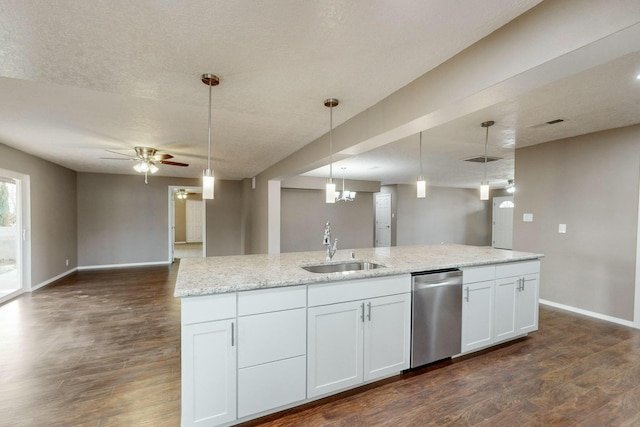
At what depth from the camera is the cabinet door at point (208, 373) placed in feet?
5.51

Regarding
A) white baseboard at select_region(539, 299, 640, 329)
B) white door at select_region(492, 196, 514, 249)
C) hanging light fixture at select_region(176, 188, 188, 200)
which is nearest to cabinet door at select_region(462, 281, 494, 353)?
white baseboard at select_region(539, 299, 640, 329)

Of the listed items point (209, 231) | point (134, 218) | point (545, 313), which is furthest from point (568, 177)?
point (134, 218)

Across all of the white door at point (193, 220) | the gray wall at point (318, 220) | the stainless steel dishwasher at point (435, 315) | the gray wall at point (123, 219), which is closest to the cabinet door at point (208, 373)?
the stainless steel dishwasher at point (435, 315)

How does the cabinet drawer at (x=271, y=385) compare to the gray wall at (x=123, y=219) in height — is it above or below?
below

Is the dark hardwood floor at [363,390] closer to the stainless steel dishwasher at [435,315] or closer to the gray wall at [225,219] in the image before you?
the stainless steel dishwasher at [435,315]

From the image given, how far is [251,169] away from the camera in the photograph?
6.25 metres

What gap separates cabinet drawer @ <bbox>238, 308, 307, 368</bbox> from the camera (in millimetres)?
1815

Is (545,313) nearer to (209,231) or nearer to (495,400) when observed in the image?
(495,400)

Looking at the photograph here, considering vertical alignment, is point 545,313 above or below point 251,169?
below

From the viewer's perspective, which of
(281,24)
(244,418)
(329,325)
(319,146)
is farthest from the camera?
(319,146)

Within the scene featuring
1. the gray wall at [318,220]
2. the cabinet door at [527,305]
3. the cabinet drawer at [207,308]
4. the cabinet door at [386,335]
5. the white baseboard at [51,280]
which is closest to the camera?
the cabinet drawer at [207,308]

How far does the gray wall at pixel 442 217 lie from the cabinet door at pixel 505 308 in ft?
20.2

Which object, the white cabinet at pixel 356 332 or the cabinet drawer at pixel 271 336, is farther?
the white cabinet at pixel 356 332

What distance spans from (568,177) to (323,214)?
539 centimetres
